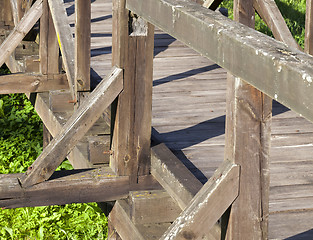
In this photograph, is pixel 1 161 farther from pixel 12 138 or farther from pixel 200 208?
pixel 200 208

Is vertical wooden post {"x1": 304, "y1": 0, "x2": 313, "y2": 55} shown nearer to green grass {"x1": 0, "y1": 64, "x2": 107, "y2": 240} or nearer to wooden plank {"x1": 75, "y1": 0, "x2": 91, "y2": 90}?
wooden plank {"x1": 75, "y1": 0, "x2": 91, "y2": 90}

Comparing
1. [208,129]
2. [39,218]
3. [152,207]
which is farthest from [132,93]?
[39,218]

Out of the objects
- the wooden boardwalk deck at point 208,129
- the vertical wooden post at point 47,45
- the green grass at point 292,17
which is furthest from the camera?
the green grass at point 292,17

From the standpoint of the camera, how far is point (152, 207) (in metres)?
3.26

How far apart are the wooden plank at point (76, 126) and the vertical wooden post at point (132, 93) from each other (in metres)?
0.05

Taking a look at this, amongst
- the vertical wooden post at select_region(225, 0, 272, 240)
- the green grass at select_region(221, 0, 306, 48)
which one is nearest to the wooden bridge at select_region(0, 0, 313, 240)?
the vertical wooden post at select_region(225, 0, 272, 240)

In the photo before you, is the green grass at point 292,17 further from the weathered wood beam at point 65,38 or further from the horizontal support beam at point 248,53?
the horizontal support beam at point 248,53

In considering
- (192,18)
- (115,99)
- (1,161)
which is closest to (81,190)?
(115,99)

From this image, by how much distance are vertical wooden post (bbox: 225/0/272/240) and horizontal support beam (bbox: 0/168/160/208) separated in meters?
1.28

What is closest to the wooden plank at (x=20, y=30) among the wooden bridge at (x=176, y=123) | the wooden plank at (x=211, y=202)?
the wooden bridge at (x=176, y=123)

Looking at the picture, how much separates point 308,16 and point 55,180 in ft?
7.80

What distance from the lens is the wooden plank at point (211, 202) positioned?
2080 millimetres

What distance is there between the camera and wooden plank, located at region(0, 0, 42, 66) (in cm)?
501

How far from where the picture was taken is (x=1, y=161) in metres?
7.61
